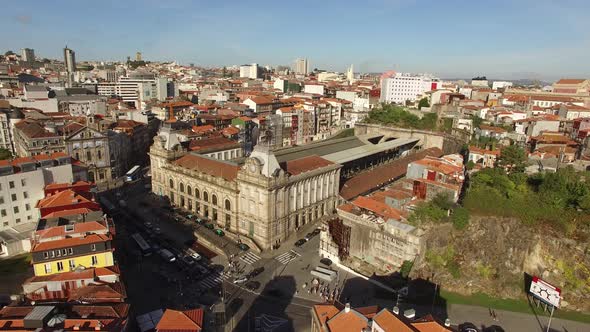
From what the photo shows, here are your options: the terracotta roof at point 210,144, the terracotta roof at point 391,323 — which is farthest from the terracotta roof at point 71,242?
the terracotta roof at point 210,144

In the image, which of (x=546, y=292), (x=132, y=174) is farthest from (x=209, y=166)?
(x=546, y=292)

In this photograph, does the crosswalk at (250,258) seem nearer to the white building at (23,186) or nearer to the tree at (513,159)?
the white building at (23,186)

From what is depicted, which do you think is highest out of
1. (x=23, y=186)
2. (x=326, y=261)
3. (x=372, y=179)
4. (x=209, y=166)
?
(x=209, y=166)

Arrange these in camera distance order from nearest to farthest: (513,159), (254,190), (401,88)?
(254,190) < (513,159) < (401,88)

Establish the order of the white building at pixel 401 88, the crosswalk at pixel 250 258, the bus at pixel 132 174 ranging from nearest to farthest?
the crosswalk at pixel 250 258, the bus at pixel 132 174, the white building at pixel 401 88

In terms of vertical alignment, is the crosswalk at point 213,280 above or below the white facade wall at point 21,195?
below

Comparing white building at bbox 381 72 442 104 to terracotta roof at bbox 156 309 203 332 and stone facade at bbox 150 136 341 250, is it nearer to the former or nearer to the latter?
stone facade at bbox 150 136 341 250

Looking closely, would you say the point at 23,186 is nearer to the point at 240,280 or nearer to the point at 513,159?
the point at 240,280

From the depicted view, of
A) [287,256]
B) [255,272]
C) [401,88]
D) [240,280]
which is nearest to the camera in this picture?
[240,280]
